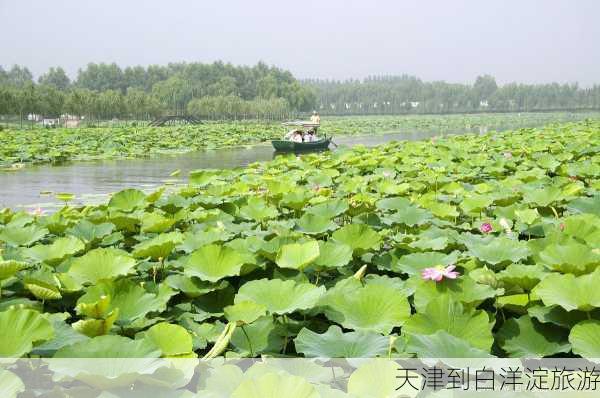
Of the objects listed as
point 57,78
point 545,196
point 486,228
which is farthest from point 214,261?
point 57,78

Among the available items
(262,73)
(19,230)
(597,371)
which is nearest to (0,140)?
(19,230)

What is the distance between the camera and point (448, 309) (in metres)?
1.30

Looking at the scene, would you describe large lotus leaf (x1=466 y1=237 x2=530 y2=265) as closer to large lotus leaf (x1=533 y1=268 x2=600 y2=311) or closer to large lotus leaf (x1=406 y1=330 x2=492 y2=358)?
large lotus leaf (x1=533 y1=268 x2=600 y2=311)

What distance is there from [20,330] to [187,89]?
71.4 m

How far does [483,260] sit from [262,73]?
92.5m

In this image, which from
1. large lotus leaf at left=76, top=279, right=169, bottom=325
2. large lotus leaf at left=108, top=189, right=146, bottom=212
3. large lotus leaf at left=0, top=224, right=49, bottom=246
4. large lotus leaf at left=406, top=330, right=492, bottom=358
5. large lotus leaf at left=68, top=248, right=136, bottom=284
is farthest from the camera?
large lotus leaf at left=108, top=189, right=146, bottom=212

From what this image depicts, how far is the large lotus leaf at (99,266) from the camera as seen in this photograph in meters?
1.69

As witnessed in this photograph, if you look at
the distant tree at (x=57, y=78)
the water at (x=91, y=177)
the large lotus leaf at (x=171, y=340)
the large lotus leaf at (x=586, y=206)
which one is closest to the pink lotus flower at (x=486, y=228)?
the large lotus leaf at (x=586, y=206)

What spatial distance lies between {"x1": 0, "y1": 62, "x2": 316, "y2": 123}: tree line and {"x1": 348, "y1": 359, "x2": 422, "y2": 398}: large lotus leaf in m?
34.5

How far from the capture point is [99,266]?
1.72 m

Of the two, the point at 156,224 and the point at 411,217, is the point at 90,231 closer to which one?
the point at 156,224

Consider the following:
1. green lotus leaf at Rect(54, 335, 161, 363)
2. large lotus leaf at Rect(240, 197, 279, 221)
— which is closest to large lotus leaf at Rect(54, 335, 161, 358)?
green lotus leaf at Rect(54, 335, 161, 363)

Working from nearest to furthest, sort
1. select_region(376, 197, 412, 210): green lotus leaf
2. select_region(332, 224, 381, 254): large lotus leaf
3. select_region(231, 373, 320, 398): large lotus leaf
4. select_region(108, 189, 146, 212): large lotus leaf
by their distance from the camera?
select_region(231, 373, 320, 398): large lotus leaf, select_region(332, 224, 381, 254): large lotus leaf, select_region(376, 197, 412, 210): green lotus leaf, select_region(108, 189, 146, 212): large lotus leaf

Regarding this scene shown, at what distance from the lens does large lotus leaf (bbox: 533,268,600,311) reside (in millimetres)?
1282
